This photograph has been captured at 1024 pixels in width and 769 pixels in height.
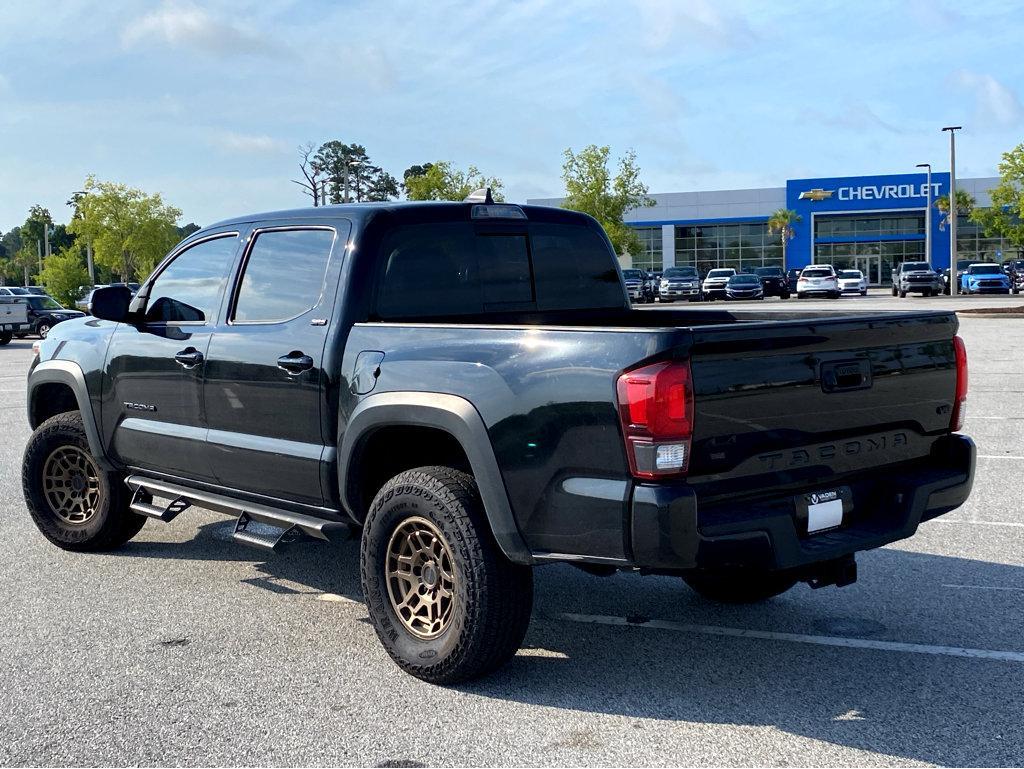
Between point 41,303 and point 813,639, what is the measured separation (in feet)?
111

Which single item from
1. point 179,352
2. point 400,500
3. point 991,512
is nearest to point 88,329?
point 179,352

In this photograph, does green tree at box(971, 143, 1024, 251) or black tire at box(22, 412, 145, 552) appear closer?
black tire at box(22, 412, 145, 552)

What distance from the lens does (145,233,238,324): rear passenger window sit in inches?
220

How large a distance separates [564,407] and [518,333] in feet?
1.24

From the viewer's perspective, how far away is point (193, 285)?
18.9 ft

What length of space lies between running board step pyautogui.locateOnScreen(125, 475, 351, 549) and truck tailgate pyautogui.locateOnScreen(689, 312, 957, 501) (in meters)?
1.85

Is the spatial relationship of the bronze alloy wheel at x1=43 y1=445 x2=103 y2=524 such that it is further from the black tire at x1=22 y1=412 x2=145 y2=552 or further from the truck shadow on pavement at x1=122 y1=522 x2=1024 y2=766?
the truck shadow on pavement at x1=122 y1=522 x2=1024 y2=766

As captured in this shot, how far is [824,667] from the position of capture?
4480mm

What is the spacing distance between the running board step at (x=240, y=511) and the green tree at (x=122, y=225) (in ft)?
235

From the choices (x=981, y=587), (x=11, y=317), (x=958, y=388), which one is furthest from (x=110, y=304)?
(x=11, y=317)

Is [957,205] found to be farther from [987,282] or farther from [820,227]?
[987,282]

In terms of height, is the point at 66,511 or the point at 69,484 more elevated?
the point at 69,484

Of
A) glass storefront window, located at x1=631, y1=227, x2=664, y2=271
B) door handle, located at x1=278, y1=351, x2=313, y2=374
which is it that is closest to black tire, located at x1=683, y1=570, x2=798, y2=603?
door handle, located at x1=278, y1=351, x2=313, y2=374

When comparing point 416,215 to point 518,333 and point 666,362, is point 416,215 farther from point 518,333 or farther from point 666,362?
point 666,362
